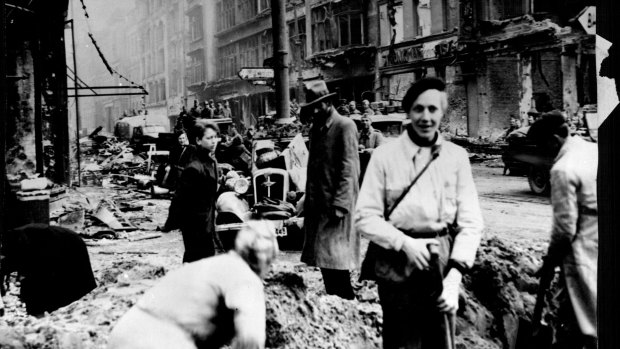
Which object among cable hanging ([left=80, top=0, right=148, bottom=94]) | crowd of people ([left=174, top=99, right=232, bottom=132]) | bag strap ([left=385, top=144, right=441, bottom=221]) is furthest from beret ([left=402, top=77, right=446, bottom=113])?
cable hanging ([left=80, top=0, right=148, bottom=94])

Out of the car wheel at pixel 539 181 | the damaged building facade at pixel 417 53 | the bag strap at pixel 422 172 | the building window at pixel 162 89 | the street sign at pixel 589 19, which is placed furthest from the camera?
the building window at pixel 162 89

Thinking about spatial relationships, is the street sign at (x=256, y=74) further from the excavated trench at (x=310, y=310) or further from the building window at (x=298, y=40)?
the excavated trench at (x=310, y=310)

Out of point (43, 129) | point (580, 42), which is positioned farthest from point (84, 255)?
point (580, 42)

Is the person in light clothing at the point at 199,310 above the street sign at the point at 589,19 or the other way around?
the other way around

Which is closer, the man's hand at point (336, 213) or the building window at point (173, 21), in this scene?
the man's hand at point (336, 213)

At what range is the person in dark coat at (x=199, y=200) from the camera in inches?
134

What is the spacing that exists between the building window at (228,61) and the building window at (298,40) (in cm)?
38

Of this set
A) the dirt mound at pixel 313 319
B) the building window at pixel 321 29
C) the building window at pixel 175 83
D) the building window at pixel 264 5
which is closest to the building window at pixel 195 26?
the building window at pixel 175 83

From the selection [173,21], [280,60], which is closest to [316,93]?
[280,60]

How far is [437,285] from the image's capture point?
2414 millimetres

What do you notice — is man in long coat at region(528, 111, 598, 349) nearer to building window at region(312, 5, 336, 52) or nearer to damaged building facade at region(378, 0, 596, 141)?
damaged building facade at region(378, 0, 596, 141)

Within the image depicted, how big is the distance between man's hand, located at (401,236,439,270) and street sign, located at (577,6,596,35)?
4.40 feet

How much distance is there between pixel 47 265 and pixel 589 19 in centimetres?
328

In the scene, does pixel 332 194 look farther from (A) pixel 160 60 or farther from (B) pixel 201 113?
(A) pixel 160 60
